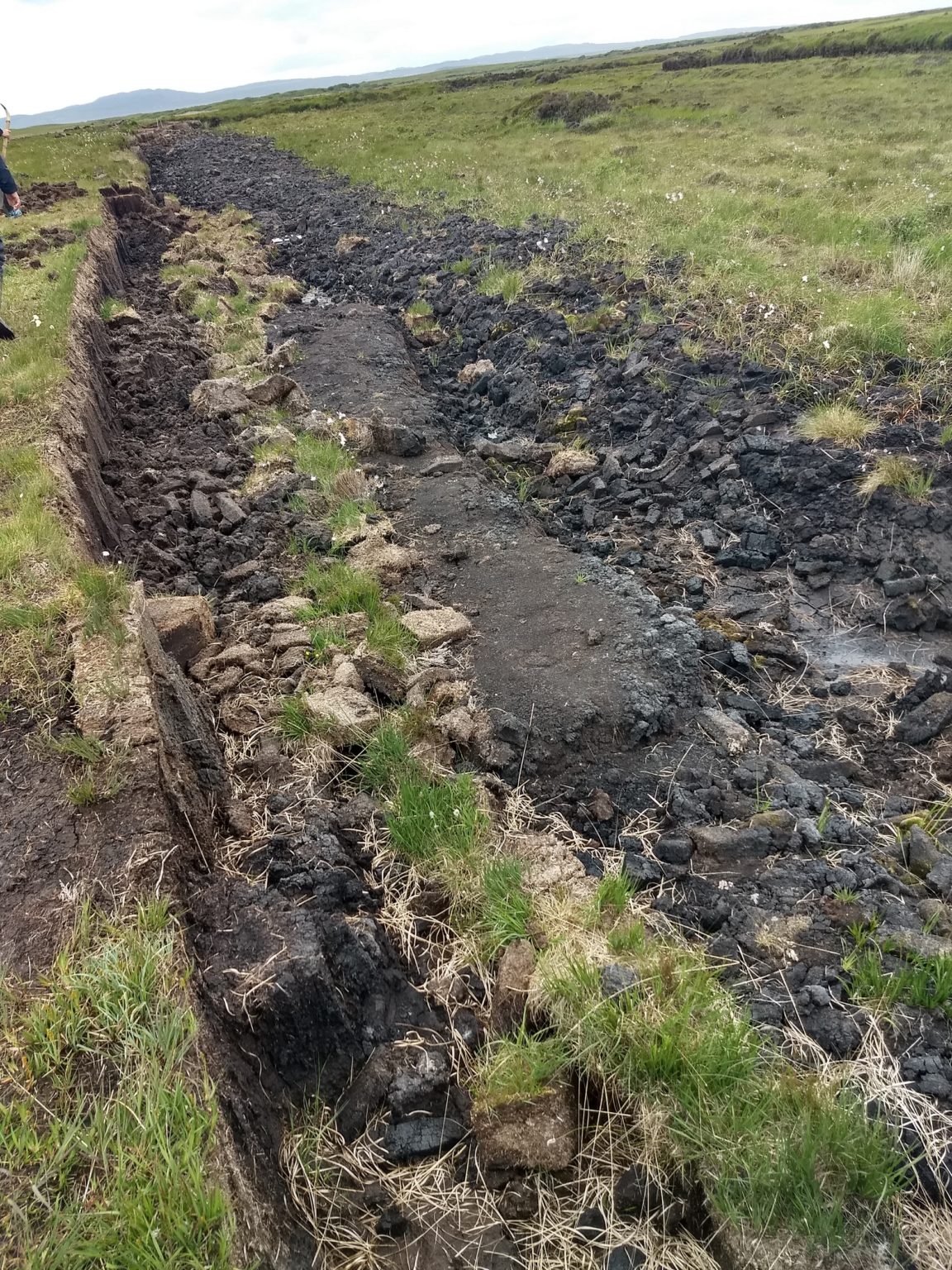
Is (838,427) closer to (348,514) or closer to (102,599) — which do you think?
(348,514)

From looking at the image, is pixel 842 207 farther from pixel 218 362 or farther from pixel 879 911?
pixel 879 911

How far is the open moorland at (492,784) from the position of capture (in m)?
2.28

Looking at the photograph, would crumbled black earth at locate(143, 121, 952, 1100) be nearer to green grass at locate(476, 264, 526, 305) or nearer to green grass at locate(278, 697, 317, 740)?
green grass at locate(476, 264, 526, 305)

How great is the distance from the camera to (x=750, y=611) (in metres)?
5.49

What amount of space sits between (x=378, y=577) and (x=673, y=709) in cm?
253

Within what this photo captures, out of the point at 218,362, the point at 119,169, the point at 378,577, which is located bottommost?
the point at 378,577

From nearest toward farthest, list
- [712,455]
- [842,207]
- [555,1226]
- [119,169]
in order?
[555,1226] < [712,455] < [842,207] < [119,169]

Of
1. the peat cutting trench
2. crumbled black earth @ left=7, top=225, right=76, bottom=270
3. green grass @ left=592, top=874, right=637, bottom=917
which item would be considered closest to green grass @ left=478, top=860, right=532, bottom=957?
the peat cutting trench

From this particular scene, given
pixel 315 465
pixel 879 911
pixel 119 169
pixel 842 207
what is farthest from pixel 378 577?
pixel 119 169

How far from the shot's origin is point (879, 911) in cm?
323

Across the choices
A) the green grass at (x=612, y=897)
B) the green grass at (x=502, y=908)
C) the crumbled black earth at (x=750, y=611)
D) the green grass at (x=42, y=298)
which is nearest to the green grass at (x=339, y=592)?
the crumbled black earth at (x=750, y=611)

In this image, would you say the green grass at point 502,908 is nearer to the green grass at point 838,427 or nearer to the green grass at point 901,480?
the green grass at point 901,480

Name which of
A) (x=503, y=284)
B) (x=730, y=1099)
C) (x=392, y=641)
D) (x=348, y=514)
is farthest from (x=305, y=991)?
(x=503, y=284)

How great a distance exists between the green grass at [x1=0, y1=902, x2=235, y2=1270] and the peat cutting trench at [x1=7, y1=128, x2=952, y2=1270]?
0.26m
